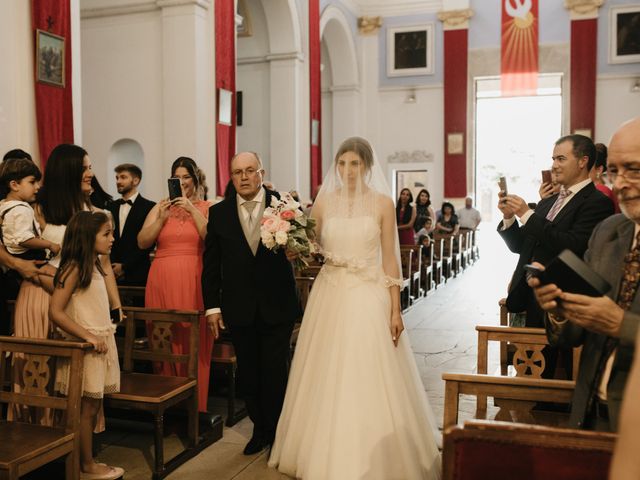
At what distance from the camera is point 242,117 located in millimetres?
15672

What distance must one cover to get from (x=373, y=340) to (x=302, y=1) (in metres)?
12.7

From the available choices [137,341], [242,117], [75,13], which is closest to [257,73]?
[242,117]

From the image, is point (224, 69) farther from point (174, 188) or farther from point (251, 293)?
point (251, 293)

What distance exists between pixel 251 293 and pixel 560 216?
5.95 feet

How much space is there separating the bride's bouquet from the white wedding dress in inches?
5.7

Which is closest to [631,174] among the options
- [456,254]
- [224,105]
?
[224,105]

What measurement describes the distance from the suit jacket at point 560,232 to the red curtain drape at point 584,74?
16217mm

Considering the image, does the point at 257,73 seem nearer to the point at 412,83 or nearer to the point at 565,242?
the point at 412,83

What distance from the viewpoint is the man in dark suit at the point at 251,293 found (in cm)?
401

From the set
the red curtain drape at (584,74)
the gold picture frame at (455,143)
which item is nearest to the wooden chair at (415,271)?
the gold picture frame at (455,143)

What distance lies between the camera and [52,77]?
24.6 feet

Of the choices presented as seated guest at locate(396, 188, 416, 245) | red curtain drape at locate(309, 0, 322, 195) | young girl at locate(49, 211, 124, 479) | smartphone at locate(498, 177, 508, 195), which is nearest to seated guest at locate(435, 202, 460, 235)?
red curtain drape at locate(309, 0, 322, 195)

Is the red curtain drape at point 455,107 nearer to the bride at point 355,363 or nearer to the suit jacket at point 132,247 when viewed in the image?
the suit jacket at point 132,247

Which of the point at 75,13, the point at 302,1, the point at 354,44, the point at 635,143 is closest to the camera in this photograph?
the point at 635,143
